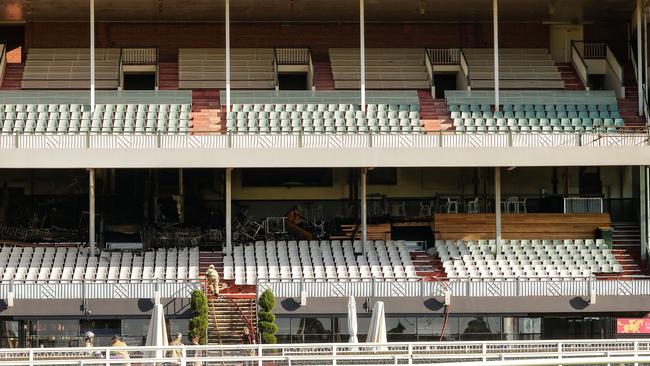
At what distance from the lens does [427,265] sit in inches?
1610

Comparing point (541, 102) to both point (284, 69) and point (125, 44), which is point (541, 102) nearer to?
point (284, 69)

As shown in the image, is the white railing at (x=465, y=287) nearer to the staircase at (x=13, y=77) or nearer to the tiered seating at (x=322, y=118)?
the tiered seating at (x=322, y=118)

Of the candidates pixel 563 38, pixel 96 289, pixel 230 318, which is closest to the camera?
pixel 230 318

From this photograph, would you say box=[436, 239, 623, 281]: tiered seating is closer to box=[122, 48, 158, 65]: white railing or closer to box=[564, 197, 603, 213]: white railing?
box=[564, 197, 603, 213]: white railing

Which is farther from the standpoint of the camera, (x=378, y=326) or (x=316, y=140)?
(x=316, y=140)

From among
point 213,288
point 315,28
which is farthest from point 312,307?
point 315,28

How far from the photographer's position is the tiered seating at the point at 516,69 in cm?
4725

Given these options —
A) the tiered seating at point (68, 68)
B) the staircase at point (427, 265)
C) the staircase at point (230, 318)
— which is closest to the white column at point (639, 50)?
the staircase at point (427, 265)

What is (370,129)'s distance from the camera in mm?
41281

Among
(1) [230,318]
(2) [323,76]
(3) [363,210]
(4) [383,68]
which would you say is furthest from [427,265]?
(2) [323,76]

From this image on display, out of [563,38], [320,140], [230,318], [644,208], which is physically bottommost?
[230,318]

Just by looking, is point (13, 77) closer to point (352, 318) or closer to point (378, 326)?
point (352, 318)

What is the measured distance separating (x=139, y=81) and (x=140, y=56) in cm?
85

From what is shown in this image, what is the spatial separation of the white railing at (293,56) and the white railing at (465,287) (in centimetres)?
1278
